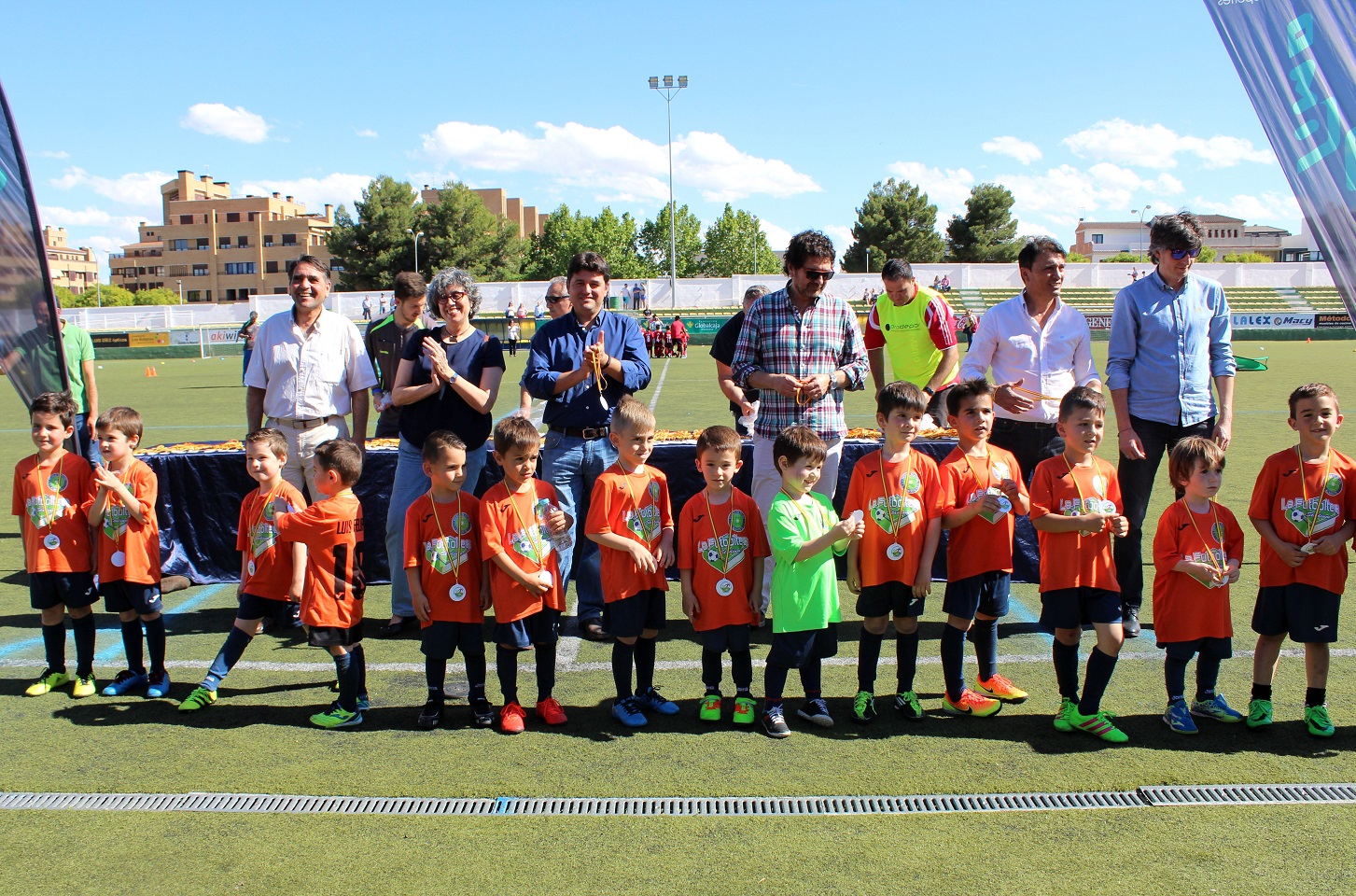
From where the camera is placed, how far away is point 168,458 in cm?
621

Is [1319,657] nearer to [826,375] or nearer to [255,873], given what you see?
[826,375]

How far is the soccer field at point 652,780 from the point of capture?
109 inches

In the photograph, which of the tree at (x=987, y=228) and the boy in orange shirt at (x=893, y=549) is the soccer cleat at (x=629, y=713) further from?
the tree at (x=987, y=228)

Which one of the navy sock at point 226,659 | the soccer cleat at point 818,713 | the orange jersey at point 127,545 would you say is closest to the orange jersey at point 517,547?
the soccer cleat at point 818,713

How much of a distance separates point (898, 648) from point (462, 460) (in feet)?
6.50

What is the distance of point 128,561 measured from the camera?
4.24 m

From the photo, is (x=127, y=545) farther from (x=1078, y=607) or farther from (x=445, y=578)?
(x=1078, y=607)

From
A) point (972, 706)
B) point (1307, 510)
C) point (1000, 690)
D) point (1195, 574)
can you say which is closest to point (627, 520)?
point (972, 706)

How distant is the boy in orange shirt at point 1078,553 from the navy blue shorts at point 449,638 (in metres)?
2.33

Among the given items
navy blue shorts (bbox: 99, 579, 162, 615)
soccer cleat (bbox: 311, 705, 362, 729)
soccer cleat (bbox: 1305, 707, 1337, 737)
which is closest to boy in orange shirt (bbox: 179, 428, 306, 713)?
navy blue shorts (bbox: 99, 579, 162, 615)

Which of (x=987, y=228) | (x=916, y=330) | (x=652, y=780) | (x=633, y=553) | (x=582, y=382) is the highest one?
(x=987, y=228)

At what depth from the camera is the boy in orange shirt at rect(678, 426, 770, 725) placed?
3.91 m

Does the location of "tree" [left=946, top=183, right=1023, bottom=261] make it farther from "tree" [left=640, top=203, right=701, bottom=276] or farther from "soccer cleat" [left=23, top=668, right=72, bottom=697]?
"soccer cleat" [left=23, top=668, right=72, bottom=697]

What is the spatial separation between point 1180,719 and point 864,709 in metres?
1.21
